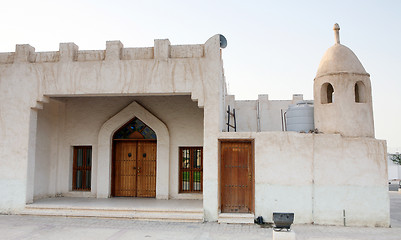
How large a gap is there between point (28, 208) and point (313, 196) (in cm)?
827

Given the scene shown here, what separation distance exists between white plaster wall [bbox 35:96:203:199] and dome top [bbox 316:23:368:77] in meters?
4.40

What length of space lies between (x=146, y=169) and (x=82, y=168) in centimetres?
245

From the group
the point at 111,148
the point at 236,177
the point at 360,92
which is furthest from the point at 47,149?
the point at 360,92

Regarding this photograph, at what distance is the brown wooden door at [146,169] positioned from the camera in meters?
11.8

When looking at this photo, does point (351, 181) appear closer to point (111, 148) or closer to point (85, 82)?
point (111, 148)

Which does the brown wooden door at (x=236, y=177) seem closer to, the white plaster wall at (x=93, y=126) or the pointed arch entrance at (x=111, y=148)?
the white plaster wall at (x=93, y=126)

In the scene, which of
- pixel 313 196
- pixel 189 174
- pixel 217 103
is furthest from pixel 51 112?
pixel 313 196

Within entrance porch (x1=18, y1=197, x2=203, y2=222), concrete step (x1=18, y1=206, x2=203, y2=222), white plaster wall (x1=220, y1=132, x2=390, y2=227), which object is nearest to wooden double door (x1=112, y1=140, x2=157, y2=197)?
entrance porch (x1=18, y1=197, x2=203, y2=222)

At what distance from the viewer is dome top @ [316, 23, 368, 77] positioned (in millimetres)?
9711

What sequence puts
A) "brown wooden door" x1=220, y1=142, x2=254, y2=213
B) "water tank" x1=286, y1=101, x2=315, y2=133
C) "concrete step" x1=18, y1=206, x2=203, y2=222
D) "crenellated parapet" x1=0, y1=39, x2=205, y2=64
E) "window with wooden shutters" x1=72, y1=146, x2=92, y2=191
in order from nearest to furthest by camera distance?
"concrete step" x1=18, y1=206, x2=203, y2=222, "brown wooden door" x1=220, y1=142, x2=254, y2=213, "crenellated parapet" x1=0, y1=39, x2=205, y2=64, "water tank" x1=286, y1=101, x2=315, y2=133, "window with wooden shutters" x1=72, y1=146, x2=92, y2=191

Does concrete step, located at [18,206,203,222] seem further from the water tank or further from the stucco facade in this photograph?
the water tank

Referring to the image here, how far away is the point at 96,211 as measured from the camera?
9422 millimetres

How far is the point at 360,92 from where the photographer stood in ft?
32.7

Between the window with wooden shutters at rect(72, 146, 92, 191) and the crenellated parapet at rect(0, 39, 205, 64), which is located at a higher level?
the crenellated parapet at rect(0, 39, 205, 64)
